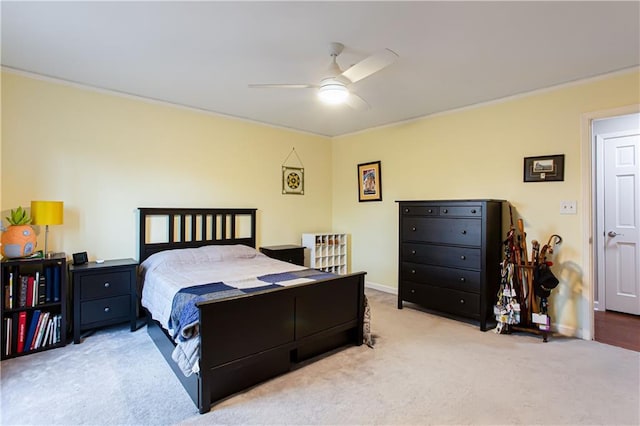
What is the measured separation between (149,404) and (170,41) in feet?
8.42

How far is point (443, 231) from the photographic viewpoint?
3.71m

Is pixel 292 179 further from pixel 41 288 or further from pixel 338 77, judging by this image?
pixel 41 288

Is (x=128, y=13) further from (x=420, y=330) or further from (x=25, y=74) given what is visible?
(x=420, y=330)

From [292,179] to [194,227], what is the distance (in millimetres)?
1757

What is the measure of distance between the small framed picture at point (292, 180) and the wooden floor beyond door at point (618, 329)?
406 centimetres

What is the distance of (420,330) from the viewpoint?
3.37 metres

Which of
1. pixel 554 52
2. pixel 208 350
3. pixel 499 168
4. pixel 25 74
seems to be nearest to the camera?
pixel 208 350

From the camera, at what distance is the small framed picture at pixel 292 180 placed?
5152 mm

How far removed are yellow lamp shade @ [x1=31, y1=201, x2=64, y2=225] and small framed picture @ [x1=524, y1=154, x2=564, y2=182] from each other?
15.4 ft

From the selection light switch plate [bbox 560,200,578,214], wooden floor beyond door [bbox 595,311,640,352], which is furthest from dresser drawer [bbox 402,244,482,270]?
wooden floor beyond door [bbox 595,311,640,352]

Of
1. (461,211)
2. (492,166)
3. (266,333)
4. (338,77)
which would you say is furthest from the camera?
(492,166)

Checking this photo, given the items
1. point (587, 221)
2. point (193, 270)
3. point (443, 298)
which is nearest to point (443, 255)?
point (443, 298)

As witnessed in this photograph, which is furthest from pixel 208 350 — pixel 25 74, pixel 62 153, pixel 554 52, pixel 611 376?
pixel 554 52

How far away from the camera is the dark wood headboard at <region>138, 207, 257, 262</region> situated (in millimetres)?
3770
